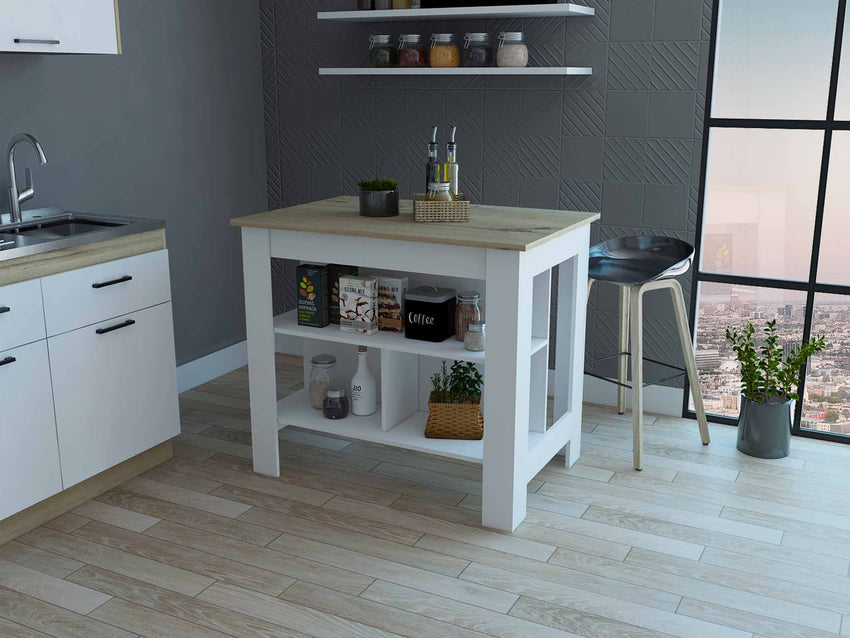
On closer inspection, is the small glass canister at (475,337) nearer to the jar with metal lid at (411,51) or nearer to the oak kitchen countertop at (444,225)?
the oak kitchen countertop at (444,225)

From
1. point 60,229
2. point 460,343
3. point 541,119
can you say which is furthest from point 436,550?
point 541,119

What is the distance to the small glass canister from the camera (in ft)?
9.54

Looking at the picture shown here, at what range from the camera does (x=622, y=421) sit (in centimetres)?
393

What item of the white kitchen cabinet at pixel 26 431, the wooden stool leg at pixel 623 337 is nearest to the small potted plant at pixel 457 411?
the wooden stool leg at pixel 623 337

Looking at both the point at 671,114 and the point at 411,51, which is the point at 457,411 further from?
the point at 411,51

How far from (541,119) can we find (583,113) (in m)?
0.20

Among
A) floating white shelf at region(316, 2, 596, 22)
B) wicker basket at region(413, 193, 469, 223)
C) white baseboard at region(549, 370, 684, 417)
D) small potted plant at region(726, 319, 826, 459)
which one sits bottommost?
white baseboard at region(549, 370, 684, 417)

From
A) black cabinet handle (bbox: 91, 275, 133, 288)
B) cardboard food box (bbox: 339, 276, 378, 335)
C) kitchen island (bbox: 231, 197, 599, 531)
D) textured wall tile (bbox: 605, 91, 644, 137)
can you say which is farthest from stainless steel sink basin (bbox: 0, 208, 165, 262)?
textured wall tile (bbox: 605, 91, 644, 137)

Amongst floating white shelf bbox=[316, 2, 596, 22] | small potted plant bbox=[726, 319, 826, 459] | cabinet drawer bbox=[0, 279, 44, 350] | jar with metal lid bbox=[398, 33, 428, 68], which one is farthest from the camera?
jar with metal lid bbox=[398, 33, 428, 68]

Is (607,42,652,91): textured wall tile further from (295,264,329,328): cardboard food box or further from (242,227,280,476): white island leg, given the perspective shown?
(242,227,280,476): white island leg

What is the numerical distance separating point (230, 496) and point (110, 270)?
924 millimetres

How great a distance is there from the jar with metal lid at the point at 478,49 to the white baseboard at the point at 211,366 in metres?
1.71

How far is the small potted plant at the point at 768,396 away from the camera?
344 cm

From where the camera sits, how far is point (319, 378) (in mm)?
3381
